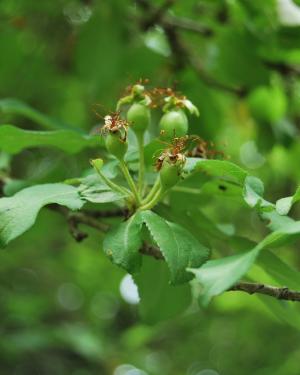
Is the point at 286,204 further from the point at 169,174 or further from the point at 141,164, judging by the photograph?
the point at 141,164

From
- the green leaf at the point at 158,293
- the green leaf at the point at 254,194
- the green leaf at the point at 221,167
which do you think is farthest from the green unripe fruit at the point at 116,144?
the green leaf at the point at 158,293

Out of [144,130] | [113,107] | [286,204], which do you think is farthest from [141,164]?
[113,107]

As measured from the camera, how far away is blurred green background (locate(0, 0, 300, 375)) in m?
2.19

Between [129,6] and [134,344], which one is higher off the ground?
[129,6]

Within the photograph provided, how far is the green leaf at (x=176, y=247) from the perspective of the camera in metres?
1.02

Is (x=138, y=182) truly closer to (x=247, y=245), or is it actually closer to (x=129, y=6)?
(x=247, y=245)

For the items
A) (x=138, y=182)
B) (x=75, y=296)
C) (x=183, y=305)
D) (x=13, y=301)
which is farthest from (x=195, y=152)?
(x=75, y=296)

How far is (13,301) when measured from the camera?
3518 millimetres

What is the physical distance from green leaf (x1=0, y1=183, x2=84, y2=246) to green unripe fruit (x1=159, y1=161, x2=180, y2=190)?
146mm

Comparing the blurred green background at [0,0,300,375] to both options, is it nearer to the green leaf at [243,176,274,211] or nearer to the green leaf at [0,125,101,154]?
the green leaf at [0,125,101,154]

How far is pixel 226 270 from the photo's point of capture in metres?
0.88

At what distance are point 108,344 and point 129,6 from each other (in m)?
2.07

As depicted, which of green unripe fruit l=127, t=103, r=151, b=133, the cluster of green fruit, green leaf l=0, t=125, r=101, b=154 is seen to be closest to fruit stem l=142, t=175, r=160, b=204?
the cluster of green fruit

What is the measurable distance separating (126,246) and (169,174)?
14 centimetres
